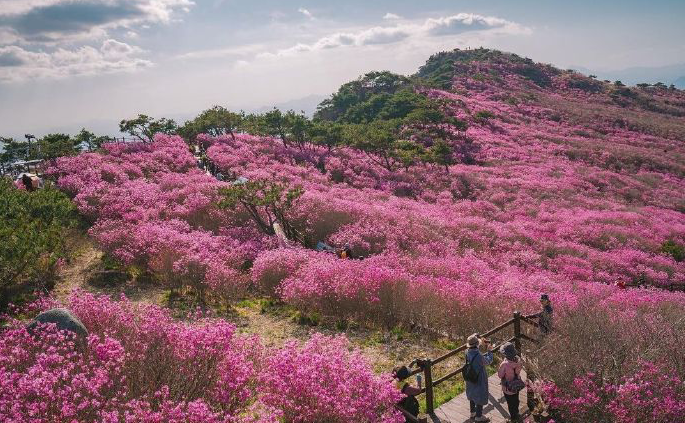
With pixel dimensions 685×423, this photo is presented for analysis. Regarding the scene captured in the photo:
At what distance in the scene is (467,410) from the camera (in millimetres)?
9195

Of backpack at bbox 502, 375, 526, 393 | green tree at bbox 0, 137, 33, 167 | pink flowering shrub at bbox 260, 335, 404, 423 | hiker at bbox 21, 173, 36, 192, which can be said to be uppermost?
green tree at bbox 0, 137, 33, 167

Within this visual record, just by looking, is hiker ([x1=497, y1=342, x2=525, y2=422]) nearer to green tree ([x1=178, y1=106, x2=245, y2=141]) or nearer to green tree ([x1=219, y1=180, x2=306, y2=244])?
green tree ([x1=219, y1=180, x2=306, y2=244])

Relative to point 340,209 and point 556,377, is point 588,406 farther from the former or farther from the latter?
point 340,209

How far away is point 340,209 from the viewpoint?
22.8 metres

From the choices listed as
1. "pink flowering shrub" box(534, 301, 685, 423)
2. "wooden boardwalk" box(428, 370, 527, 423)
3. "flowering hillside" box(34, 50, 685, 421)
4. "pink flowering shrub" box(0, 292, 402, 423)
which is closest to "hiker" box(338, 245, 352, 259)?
"flowering hillside" box(34, 50, 685, 421)

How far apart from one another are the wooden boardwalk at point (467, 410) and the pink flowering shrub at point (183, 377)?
1.89m

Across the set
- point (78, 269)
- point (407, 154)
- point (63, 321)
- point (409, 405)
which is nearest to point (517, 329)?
point (409, 405)

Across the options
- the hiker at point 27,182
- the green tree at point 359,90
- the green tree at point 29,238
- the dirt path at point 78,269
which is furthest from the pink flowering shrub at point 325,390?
the green tree at point 359,90

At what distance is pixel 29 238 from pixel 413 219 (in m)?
17.3

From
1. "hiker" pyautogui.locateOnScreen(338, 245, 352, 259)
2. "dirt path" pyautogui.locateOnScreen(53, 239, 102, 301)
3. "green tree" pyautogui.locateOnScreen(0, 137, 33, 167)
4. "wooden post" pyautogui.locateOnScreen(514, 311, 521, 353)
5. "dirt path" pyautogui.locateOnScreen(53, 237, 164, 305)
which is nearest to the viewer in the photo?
"wooden post" pyautogui.locateOnScreen(514, 311, 521, 353)

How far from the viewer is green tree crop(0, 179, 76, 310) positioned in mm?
12630

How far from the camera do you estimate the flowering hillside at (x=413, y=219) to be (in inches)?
559

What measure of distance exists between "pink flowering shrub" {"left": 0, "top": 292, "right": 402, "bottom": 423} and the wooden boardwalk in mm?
1885

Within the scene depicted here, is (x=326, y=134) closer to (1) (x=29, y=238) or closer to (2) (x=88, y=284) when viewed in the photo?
(2) (x=88, y=284)
